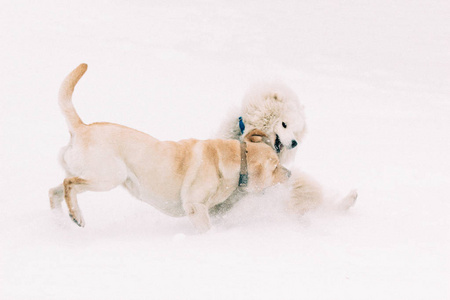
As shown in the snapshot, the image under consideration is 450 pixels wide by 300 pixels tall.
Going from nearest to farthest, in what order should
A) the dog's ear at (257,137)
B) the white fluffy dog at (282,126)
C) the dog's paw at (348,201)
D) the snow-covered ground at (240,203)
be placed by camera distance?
the snow-covered ground at (240,203) < the dog's ear at (257,137) < the white fluffy dog at (282,126) < the dog's paw at (348,201)

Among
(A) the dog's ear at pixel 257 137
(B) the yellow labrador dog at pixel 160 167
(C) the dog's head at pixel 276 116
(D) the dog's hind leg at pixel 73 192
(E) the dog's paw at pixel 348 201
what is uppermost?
(C) the dog's head at pixel 276 116

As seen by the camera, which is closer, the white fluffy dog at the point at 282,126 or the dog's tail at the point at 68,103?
the dog's tail at the point at 68,103

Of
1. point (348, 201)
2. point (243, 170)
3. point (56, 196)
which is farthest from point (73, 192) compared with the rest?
point (348, 201)

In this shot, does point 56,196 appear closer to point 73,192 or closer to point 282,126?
point 73,192

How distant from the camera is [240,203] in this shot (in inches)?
148

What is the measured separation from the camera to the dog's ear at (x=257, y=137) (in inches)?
144

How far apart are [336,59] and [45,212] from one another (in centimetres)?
1310

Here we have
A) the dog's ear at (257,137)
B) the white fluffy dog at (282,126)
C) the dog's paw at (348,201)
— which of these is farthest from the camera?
the dog's paw at (348,201)

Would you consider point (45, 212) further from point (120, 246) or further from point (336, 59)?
point (336, 59)

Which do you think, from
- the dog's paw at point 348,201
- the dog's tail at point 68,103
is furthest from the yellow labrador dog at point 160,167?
the dog's paw at point 348,201

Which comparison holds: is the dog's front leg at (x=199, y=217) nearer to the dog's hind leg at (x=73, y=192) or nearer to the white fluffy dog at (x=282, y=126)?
the dog's hind leg at (x=73, y=192)

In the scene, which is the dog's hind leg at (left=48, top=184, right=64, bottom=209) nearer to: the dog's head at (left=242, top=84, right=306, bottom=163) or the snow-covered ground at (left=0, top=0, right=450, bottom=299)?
the snow-covered ground at (left=0, top=0, right=450, bottom=299)

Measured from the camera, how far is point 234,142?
11.8 feet

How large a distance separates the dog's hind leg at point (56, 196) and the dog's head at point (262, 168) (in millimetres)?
1382
